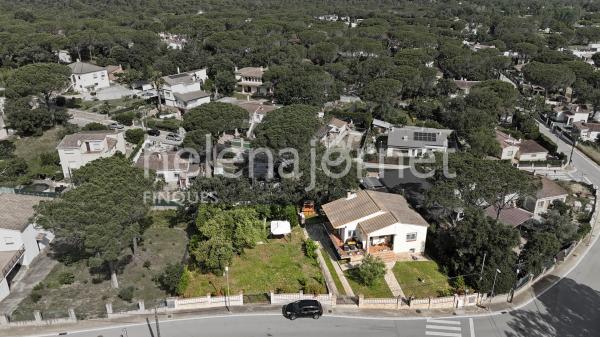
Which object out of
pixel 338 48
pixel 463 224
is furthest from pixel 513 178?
pixel 338 48

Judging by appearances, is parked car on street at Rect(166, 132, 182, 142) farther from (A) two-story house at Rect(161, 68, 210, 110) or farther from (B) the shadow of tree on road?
(B) the shadow of tree on road

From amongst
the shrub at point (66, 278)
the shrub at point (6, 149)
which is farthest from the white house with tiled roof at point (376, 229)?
the shrub at point (6, 149)

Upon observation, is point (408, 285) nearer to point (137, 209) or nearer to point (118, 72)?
point (137, 209)

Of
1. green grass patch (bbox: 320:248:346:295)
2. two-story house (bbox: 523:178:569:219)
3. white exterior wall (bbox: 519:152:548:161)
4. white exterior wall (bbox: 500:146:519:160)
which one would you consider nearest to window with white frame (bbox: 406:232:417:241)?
green grass patch (bbox: 320:248:346:295)

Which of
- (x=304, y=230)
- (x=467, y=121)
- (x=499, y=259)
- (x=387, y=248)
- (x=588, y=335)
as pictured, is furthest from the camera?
(x=467, y=121)

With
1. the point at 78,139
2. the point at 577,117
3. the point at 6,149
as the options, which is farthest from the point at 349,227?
the point at 577,117
